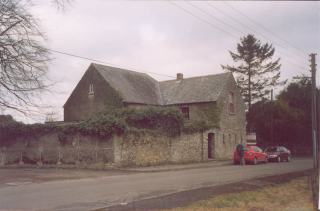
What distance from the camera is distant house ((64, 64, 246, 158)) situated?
3880 centimetres

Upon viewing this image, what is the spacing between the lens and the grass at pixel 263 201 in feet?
35.9

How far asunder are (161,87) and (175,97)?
13.2ft

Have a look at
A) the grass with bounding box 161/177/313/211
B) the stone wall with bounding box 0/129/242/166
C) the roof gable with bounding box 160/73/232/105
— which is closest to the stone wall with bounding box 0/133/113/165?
the stone wall with bounding box 0/129/242/166

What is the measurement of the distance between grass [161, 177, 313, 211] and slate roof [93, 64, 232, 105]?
24016 millimetres

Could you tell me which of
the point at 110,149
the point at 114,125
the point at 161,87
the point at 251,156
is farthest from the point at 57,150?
the point at 161,87

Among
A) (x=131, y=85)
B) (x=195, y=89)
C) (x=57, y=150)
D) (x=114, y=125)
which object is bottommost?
(x=57, y=150)

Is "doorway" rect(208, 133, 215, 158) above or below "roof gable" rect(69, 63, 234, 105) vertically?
below

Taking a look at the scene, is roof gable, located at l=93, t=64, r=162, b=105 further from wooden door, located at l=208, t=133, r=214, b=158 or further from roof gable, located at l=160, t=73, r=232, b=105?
wooden door, located at l=208, t=133, r=214, b=158

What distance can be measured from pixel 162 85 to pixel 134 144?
1874cm

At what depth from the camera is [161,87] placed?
46.5 m

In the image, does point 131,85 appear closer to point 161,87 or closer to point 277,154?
point 161,87

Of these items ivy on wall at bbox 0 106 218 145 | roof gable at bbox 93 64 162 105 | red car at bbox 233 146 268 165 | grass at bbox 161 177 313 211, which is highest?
roof gable at bbox 93 64 162 105

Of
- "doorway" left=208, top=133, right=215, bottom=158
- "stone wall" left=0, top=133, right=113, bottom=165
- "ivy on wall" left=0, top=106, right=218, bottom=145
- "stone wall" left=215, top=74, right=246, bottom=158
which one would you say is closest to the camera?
"ivy on wall" left=0, top=106, right=218, bottom=145

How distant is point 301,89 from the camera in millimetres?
51625
